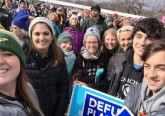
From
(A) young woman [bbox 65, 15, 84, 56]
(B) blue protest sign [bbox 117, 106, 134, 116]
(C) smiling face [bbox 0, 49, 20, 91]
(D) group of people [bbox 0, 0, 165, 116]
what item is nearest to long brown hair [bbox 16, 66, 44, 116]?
(D) group of people [bbox 0, 0, 165, 116]

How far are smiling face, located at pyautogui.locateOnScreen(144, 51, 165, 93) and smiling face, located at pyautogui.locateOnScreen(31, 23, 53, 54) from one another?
1386 millimetres

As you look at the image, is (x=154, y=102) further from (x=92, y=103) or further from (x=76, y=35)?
(x=76, y=35)

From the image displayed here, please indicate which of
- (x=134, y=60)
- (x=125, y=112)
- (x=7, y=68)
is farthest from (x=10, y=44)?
(x=134, y=60)

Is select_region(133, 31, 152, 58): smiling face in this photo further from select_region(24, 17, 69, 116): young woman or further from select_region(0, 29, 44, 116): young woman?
select_region(0, 29, 44, 116): young woman

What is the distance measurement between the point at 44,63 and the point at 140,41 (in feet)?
3.58

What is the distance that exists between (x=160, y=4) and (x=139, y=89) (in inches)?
2360

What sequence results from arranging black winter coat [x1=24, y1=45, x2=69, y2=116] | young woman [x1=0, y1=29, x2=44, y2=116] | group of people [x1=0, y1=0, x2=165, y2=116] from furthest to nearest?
black winter coat [x1=24, y1=45, x2=69, y2=116] → group of people [x1=0, y1=0, x2=165, y2=116] → young woman [x1=0, y1=29, x2=44, y2=116]

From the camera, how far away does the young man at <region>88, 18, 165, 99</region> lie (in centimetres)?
261

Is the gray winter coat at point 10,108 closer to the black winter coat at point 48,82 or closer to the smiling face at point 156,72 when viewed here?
the smiling face at point 156,72

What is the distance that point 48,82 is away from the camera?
308 cm

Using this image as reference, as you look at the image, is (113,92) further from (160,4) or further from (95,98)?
(160,4)

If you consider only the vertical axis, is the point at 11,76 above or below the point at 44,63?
above

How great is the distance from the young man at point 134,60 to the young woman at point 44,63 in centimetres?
64

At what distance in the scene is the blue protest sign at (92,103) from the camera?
2.67 meters
